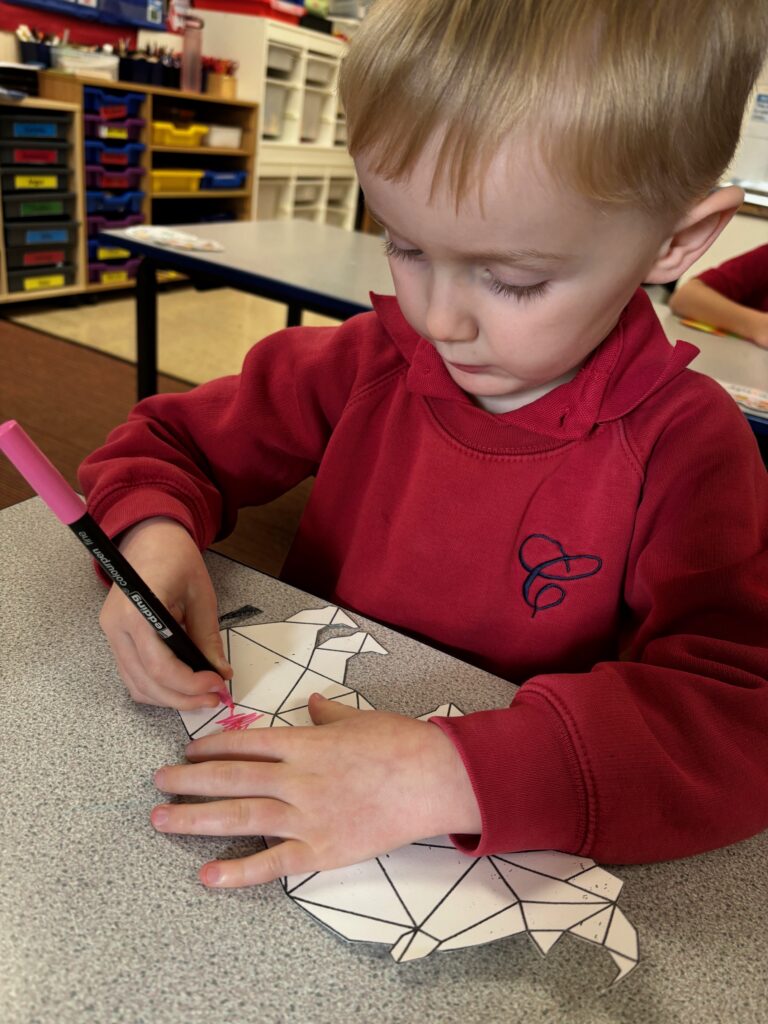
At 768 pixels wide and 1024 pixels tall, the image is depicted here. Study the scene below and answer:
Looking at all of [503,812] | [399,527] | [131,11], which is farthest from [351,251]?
[131,11]

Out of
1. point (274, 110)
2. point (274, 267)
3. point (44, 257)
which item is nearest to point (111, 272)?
point (44, 257)

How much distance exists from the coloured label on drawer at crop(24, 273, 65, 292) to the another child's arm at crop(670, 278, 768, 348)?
7.61 feet

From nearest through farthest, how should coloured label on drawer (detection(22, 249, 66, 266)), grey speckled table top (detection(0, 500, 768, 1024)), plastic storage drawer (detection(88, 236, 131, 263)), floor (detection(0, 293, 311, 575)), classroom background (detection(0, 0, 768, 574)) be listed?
grey speckled table top (detection(0, 500, 768, 1024)), floor (detection(0, 293, 311, 575)), classroom background (detection(0, 0, 768, 574)), coloured label on drawer (detection(22, 249, 66, 266)), plastic storage drawer (detection(88, 236, 131, 263))

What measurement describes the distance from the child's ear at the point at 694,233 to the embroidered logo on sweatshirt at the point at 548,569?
0.21m

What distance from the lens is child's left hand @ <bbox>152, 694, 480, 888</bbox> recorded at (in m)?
0.36

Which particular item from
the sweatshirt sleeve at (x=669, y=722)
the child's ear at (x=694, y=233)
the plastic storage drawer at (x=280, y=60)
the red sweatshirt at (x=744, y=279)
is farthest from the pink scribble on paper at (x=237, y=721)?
the plastic storage drawer at (x=280, y=60)

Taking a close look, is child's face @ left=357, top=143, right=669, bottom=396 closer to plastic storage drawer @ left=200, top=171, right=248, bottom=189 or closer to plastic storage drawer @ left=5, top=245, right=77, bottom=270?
plastic storage drawer @ left=5, top=245, right=77, bottom=270

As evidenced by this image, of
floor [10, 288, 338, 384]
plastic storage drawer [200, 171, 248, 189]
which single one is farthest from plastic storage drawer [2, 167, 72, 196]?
plastic storage drawer [200, 171, 248, 189]

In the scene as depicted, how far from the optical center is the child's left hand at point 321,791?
361mm

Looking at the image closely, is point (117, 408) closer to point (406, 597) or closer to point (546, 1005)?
point (406, 597)

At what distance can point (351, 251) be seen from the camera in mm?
1726

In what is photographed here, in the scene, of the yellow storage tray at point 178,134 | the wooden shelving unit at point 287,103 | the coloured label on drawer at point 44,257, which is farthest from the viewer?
the wooden shelving unit at point 287,103

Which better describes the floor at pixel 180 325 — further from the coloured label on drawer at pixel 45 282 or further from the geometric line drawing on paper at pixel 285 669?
the geometric line drawing on paper at pixel 285 669

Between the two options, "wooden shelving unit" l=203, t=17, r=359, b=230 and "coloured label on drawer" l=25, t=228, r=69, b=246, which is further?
"wooden shelving unit" l=203, t=17, r=359, b=230
